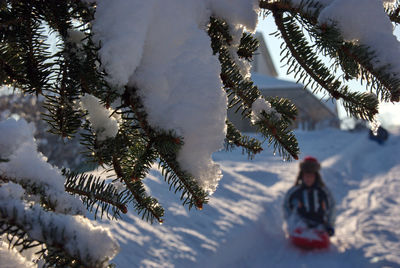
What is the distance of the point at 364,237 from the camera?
18.2 ft

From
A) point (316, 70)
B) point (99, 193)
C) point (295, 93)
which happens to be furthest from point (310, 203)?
point (295, 93)

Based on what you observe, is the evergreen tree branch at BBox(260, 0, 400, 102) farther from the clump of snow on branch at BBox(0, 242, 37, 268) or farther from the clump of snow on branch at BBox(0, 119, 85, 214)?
the clump of snow on branch at BBox(0, 242, 37, 268)

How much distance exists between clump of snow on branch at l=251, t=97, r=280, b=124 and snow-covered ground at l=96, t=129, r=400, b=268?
7.11 ft

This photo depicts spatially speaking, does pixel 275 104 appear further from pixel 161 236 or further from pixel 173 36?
pixel 161 236

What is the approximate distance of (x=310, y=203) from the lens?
5.92 meters

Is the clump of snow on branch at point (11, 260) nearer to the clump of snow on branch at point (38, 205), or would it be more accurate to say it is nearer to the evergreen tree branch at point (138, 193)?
the clump of snow on branch at point (38, 205)

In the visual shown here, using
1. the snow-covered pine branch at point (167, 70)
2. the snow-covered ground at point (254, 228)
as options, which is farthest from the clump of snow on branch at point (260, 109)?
the snow-covered ground at point (254, 228)

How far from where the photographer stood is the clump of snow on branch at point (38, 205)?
2.16ft

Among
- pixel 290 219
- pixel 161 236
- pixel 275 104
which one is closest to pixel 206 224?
pixel 161 236

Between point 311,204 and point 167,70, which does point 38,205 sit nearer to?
point 167,70

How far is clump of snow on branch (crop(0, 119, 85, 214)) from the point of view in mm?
939

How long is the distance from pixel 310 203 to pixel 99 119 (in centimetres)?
548

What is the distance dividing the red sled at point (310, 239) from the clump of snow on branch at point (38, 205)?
4700 mm

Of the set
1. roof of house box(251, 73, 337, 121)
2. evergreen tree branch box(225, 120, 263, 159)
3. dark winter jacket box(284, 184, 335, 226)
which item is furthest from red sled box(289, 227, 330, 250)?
roof of house box(251, 73, 337, 121)
